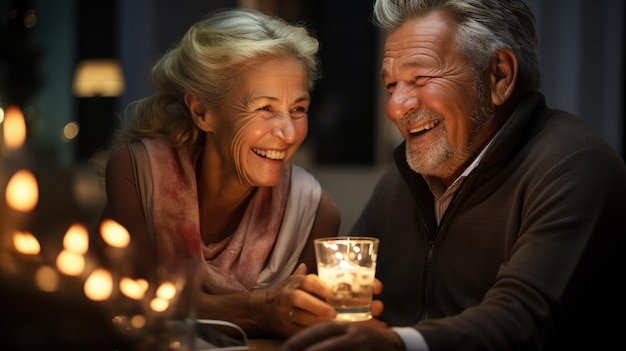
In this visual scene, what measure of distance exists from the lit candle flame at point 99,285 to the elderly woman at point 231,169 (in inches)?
21.4

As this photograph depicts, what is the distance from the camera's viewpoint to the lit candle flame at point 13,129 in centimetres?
163

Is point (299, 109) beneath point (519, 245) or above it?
above

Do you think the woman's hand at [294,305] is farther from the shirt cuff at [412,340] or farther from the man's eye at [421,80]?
the man's eye at [421,80]

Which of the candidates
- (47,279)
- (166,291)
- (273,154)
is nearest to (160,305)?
(166,291)

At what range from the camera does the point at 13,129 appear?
5.36ft

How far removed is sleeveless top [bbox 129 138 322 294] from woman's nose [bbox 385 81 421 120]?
35 centimetres

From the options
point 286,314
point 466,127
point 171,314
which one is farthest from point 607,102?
point 171,314

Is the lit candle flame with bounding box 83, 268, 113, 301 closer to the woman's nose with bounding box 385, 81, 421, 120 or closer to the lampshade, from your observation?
the woman's nose with bounding box 385, 81, 421, 120

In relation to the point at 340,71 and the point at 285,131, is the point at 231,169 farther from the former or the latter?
the point at 340,71

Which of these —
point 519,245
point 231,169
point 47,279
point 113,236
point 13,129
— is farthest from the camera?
point 231,169

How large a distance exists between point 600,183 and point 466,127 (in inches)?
19.5

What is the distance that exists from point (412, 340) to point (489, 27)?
1.07 m

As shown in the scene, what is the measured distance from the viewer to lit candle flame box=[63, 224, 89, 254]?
5.37 ft

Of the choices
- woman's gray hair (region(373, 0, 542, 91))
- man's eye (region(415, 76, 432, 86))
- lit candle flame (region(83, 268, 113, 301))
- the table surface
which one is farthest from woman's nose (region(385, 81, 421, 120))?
lit candle flame (region(83, 268, 113, 301))
